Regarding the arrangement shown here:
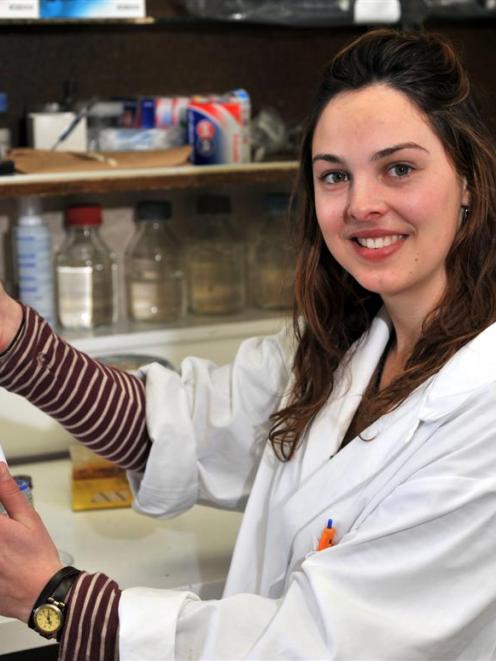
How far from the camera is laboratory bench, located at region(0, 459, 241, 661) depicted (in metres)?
1.49

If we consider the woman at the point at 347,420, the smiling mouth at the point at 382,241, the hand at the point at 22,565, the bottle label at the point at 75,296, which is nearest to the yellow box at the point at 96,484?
the woman at the point at 347,420

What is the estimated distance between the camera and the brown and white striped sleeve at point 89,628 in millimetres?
1150

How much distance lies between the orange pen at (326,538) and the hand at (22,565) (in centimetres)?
29

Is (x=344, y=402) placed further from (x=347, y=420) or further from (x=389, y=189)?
(x=389, y=189)

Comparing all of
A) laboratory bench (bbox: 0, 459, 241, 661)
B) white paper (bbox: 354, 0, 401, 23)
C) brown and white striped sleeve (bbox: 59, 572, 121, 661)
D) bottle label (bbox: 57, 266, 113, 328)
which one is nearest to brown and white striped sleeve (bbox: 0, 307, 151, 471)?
laboratory bench (bbox: 0, 459, 241, 661)

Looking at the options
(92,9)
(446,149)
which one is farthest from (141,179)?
(446,149)

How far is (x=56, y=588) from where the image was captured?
Result: 3.79 ft

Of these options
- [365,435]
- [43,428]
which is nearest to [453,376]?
[365,435]

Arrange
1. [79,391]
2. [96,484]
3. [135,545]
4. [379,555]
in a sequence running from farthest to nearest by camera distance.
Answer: [96,484], [135,545], [79,391], [379,555]

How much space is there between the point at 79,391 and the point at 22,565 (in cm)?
34

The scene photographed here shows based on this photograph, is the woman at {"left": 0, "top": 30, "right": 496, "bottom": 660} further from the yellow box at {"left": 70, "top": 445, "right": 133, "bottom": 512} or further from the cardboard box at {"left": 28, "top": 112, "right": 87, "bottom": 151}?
the cardboard box at {"left": 28, "top": 112, "right": 87, "bottom": 151}

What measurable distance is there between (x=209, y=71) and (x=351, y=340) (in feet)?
2.59

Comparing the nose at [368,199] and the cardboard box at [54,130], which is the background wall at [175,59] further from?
the nose at [368,199]

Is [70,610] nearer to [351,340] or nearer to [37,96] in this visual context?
[351,340]
